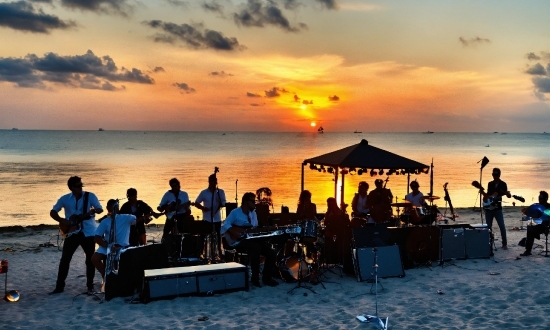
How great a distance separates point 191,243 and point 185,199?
1.13 m

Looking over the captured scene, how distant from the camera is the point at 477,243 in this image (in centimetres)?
1010

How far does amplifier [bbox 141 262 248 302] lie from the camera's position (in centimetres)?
743

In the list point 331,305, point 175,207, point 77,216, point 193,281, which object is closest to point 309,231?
point 331,305

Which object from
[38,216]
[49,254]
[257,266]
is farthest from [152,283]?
[38,216]

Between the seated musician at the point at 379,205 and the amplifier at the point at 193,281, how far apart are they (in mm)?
3204

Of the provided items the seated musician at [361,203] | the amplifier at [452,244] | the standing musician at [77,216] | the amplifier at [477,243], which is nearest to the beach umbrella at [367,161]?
the seated musician at [361,203]

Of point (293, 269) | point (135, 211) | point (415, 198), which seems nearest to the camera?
point (293, 269)

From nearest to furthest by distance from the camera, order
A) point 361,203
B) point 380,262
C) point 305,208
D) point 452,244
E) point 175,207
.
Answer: point 380,262
point 305,208
point 452,244
point 175,207
point 361,203

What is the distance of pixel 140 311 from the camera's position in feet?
23.0

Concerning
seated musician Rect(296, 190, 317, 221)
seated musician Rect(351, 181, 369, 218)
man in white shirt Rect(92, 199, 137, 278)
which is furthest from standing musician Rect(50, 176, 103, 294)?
seated musician Rect(351, 181, 369, 218)

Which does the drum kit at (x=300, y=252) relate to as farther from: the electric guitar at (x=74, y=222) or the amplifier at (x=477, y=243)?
the amplifier at (x=477, y=243)

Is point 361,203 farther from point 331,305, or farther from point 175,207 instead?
point 331,305

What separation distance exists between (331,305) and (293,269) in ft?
4.33

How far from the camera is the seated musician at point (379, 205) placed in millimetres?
9945
